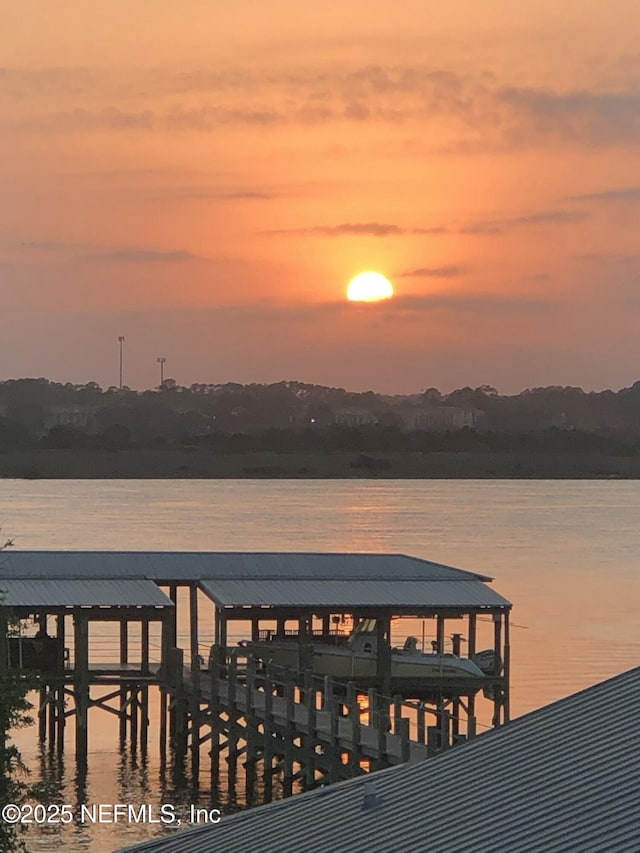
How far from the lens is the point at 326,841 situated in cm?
1533

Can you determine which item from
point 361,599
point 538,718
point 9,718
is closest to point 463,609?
point 361,599

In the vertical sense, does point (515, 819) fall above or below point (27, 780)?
above

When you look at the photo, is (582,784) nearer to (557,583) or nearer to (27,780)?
(27,780)

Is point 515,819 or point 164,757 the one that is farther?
point 164,757

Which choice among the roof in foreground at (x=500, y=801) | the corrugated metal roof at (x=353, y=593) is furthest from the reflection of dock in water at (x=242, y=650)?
the roof in foreground at (x=500, y=801)

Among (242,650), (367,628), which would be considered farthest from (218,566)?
(367,628)

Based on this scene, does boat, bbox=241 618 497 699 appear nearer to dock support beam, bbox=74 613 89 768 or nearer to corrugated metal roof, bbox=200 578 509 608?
corrugated metal roof, bbox=200 578 509 608

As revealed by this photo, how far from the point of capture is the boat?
36.0m

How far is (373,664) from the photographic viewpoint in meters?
36.4

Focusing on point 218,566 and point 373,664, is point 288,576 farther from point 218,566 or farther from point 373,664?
point 373,664

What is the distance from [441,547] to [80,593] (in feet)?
278

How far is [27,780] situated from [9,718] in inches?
566

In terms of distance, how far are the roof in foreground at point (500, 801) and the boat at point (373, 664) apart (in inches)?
703

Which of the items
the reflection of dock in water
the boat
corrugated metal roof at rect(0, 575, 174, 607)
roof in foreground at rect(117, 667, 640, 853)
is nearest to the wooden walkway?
the reflection of dock in water
